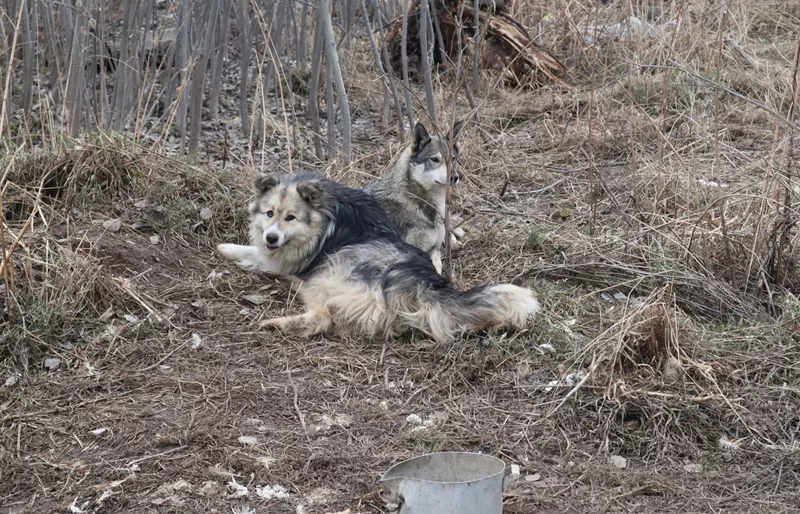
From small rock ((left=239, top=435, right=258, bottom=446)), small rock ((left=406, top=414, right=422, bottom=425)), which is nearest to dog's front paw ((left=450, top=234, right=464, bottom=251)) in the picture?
small rock ((left=406, top=414, right=422, bottom=425))

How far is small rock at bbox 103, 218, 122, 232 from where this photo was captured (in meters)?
5.47

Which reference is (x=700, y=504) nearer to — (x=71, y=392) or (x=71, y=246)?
(x=71, y=392)

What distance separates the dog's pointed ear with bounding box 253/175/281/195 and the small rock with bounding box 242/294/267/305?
652 millimetres

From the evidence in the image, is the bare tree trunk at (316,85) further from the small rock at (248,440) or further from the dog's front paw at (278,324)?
the small rock at (248,440)

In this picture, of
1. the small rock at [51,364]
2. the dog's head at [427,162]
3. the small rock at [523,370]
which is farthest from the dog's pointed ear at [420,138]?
the small rock at [51,364]

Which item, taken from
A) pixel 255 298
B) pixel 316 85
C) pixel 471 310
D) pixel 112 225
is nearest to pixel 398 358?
pixel 471 310

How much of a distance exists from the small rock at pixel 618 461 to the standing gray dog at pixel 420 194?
2.29 meters

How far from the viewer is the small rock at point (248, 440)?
12.2 feet

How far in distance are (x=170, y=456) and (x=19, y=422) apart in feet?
2.55

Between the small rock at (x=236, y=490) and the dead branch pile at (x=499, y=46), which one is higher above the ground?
the dead branch pile at (x=499, y=46)

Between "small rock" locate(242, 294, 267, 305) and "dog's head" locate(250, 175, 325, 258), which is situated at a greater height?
"dog's head" locate(250, 175, 325, 258)

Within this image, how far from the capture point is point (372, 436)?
12.6 ft

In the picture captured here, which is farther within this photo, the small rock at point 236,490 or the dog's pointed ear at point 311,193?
the dog's pointed ear at point 311,193

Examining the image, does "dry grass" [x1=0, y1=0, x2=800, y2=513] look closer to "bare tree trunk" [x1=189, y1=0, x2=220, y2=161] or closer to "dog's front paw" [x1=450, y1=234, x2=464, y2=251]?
"dog's front paw" [x1=450, y1=234, x2=464, y2=251]
